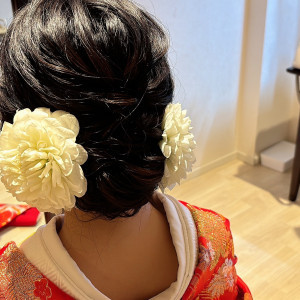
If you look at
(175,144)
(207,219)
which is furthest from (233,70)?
(175,144)

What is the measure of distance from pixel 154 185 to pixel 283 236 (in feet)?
4.89

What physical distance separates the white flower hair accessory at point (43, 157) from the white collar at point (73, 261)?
127 mm

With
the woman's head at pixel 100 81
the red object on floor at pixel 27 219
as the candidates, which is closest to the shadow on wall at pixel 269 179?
the red object on floor at pixel 27 219

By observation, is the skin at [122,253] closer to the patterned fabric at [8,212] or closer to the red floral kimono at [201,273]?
the red floral kimono at [201,273]

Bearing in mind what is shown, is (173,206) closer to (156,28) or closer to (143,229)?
(143,229)

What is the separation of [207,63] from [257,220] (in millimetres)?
825

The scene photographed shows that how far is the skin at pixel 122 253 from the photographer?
2.58 feet

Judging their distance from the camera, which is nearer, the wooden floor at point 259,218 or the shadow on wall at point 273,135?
the wooden floor at point 259,218

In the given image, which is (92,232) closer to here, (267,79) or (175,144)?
(175,144)

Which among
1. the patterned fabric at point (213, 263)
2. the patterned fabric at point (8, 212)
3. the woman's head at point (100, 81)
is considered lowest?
the patterned fabric at point (8, 212)

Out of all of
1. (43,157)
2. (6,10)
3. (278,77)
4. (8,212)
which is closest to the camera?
(43,157)

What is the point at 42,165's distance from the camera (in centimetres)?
65

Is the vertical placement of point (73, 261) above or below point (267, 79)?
above

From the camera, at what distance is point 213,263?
85cm
